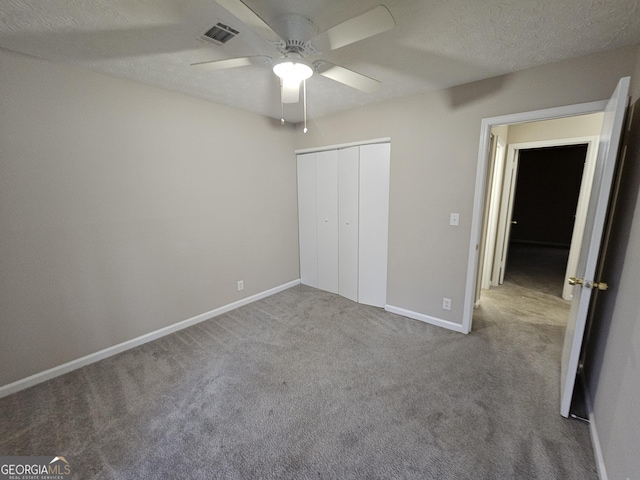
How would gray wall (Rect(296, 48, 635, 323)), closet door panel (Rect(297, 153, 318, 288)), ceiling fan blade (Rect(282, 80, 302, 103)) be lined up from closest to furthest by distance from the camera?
ceiling fan blade (Rect(282, 80, 302, 103))
gray wall (Rect(296, 48, 635, 323))
closet door panel (Rect(297, 153, 318, 288))

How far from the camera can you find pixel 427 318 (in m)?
2.75

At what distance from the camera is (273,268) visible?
3.55 m

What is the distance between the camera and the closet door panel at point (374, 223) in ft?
9.32

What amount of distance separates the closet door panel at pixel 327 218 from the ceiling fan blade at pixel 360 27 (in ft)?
6.38

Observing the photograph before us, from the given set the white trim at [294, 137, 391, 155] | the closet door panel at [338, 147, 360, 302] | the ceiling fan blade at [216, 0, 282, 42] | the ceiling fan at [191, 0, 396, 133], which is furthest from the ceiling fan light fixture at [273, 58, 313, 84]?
the closet door panel at [338, 147, 360, 302]

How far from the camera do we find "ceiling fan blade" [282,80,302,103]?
65.9 inches

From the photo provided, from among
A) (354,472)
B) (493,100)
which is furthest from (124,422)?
(493,100)

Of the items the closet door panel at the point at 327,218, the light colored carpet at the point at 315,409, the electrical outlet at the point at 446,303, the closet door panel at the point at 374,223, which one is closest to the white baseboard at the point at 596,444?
the light colored carpet at the point at 315,409

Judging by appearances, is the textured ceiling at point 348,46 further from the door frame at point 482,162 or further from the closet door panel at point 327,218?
the closet door panel at point 327,218

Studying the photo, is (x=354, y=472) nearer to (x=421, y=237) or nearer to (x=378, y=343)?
(x=378, y=343)

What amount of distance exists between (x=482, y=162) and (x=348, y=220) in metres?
1.50

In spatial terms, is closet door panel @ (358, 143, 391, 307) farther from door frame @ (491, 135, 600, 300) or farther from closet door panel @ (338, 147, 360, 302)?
door frame @ (491, 135, 600, 300)

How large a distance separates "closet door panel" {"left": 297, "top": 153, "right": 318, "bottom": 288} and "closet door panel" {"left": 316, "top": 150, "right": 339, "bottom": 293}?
75mm

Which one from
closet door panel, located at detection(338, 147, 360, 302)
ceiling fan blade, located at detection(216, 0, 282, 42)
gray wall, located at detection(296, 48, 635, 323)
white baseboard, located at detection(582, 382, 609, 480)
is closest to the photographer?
ceiling fan blade, located at detection(216, 0, 282, 42)
